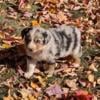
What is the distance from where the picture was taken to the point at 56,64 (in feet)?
23.8

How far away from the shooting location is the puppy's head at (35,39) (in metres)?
6.24

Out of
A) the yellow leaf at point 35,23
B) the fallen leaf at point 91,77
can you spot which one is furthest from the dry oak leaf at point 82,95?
the yellow leaf at point 35,23

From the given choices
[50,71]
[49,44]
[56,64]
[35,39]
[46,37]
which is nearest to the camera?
[35,39]

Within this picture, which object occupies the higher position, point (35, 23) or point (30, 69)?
point (35, 23)

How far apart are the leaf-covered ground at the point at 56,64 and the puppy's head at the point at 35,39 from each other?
728 millimetres

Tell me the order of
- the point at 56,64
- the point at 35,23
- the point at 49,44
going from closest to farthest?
1. the point at 49,44
2. the point at 56,64
3. the point at 35,23

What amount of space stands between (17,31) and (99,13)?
1865mm

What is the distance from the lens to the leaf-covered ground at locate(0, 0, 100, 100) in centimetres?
668

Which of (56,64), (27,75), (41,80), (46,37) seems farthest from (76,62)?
(46,37)

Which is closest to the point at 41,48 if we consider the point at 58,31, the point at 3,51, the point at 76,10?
the point at 58,31

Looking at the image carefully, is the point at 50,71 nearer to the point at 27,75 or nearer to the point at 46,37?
the point at 27,75

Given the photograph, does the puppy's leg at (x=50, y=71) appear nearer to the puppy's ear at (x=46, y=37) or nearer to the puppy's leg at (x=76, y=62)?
the puppy's leg at (x=76, y=62)

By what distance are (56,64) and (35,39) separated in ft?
3.71

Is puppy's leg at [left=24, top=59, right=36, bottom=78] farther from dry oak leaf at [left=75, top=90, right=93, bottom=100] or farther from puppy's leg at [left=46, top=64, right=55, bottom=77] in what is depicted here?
dry oak leaf at [left=75, top=90, right=93, bottom=100]
